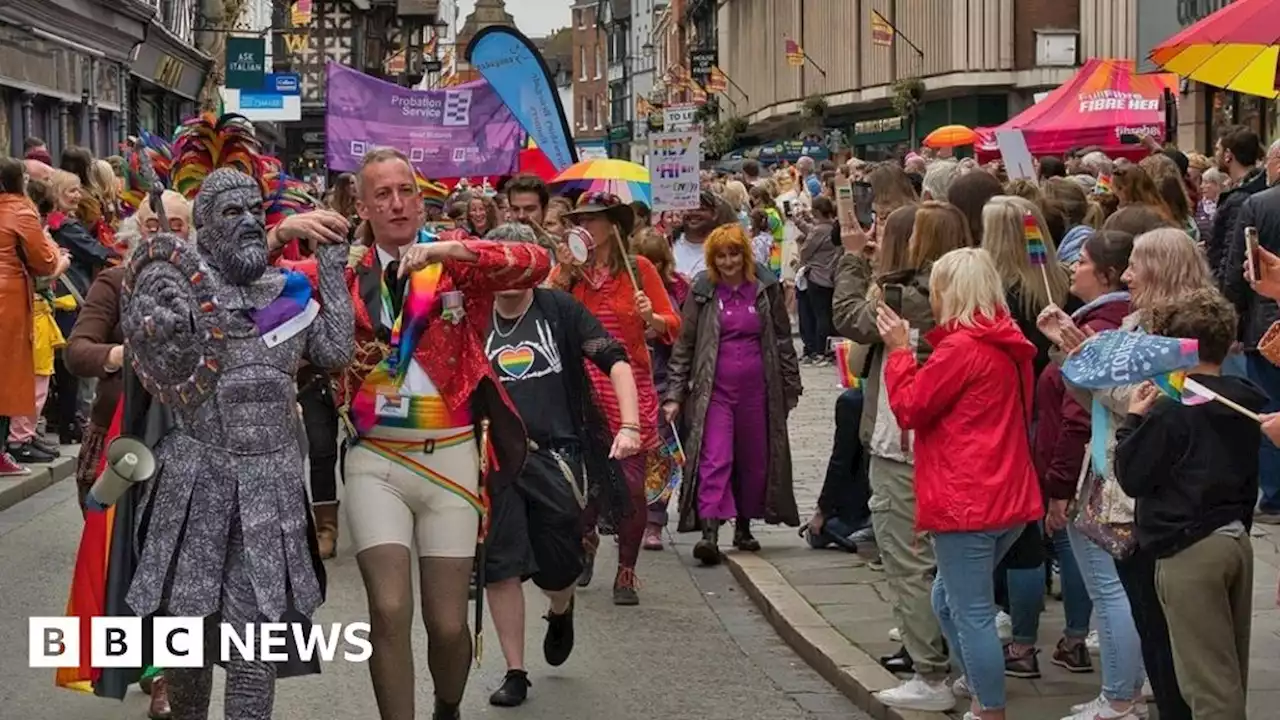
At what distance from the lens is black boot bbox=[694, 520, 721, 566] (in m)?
11.1

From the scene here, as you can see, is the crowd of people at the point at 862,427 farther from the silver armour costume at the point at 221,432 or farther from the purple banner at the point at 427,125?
the purple banner at the point at 427,125

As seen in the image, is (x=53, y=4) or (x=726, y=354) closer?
(x=726, y=354)

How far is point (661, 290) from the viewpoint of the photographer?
34.6ft

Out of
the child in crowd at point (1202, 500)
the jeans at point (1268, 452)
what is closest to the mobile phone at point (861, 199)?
the jeans at point (1268, 452)

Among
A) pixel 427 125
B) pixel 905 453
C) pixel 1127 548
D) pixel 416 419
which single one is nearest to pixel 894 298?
pixel 905 453

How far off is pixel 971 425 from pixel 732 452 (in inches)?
167

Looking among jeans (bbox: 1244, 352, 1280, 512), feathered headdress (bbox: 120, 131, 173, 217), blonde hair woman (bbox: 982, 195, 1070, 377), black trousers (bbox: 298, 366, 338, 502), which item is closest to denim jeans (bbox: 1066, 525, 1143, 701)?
blonde hair woman (bbox: 982, 195, 1070, 377)

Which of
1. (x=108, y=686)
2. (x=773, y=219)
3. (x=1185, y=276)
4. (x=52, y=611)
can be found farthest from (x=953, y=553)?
(x=773, y=219)

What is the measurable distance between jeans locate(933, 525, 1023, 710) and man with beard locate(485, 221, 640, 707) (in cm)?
119

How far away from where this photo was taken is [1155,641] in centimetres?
628

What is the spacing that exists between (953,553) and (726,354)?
4.13 metres

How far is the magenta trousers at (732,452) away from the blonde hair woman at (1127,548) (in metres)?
3.94

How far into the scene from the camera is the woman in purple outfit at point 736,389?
1084 cm

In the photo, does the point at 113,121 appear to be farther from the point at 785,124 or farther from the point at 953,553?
the point at 785,124
